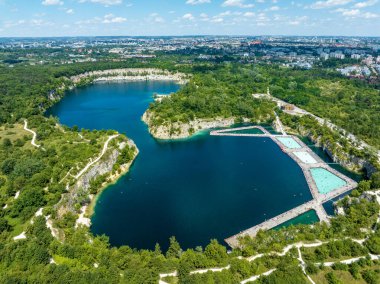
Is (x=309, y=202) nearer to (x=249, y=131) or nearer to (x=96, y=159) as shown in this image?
(x=249, y=131)

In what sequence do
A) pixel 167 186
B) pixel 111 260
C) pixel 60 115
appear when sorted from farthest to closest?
pixel 60 115 → pixel 167 186 → pixel 111 260

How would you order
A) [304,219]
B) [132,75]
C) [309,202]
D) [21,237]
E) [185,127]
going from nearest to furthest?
[21,237]
[304,219]
[309,202]
[185,127]
[132,75]

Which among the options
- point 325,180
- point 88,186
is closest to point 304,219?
point 325,180

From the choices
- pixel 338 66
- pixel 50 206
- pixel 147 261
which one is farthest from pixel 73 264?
pixel 338 66

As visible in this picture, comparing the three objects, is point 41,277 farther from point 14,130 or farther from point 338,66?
point 338,66

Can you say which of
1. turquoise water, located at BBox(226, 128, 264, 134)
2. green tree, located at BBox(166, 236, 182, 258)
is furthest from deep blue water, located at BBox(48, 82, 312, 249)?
turquoise water, located at BBox(226, 128, 264, 134)

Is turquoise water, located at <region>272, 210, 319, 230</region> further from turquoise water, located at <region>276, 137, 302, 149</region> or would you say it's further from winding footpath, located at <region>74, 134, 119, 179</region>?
winding footpath, located at <region>74, 134, 119, 179</region>
